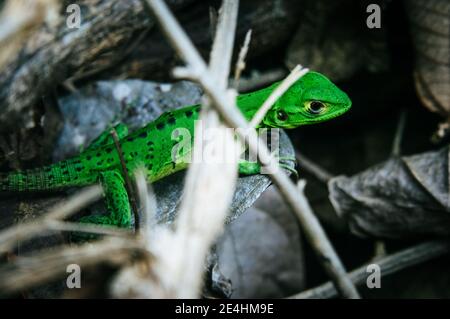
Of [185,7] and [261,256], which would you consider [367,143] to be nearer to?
[261,256]

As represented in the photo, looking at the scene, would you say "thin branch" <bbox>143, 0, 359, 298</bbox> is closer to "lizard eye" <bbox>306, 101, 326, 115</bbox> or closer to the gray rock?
"lizard eye" <bbox>306, 101, 326, 115</bbox>

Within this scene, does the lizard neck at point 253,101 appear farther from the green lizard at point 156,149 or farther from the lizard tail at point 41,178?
the lizard tail at point 41,178

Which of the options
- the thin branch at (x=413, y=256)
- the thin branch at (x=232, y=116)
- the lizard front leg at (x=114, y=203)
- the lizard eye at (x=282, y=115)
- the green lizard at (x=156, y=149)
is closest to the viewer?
the thin branch at (x=232, y=116)

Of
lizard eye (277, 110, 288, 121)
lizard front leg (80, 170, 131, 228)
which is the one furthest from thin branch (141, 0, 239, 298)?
lizard eye (277, 110, 288, 121)

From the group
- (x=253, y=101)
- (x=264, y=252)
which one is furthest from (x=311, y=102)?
(x=264, y=252)

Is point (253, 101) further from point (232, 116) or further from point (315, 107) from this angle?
point (232, 116)

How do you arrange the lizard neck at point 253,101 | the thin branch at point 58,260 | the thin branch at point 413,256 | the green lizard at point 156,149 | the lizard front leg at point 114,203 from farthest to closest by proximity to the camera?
1. the thin branch at point 413,256
2. the lizard neck at point 253,101
3. the green lizard at point 156,149
4. the lizard front leg at point 114,203
5. the thin branch at point 58,260

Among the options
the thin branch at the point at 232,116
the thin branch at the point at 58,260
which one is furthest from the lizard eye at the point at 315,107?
the thin branch at the point at 58,260
